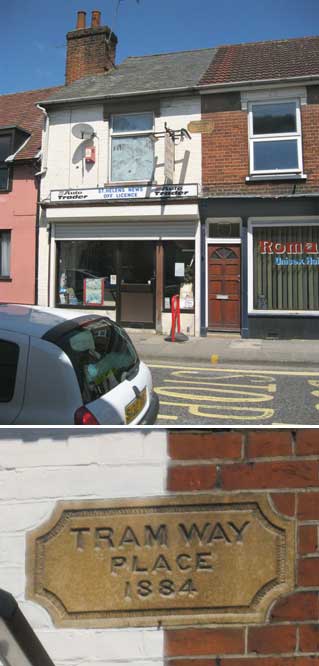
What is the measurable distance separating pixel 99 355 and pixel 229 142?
40.9 inches

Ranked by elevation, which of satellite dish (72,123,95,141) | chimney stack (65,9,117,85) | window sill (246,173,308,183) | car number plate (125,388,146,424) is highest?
window sill (246,173,308,183)

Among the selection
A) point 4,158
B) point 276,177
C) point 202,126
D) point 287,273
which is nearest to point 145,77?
point 202,126

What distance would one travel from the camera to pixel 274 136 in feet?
9.14

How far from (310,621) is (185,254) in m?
1.41

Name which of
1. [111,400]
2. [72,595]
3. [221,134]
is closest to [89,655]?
[72,595]

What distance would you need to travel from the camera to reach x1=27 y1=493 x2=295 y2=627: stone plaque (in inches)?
44.8

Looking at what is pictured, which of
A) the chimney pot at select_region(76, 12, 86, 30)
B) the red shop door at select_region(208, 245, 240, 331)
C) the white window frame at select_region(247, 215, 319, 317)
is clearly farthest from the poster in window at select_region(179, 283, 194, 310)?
the chimney pot at select_region(76, 12, 86, 30)

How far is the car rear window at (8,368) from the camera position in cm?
98

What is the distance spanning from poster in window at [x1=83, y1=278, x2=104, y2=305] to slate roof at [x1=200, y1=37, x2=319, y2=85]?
69cm

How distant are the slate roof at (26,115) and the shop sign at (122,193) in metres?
0.19

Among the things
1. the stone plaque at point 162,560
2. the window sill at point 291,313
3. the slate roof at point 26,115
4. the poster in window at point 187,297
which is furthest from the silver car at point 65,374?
the poster in window at point 187,297

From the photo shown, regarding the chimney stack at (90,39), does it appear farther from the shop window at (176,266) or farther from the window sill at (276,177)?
the window sill at (276,177)

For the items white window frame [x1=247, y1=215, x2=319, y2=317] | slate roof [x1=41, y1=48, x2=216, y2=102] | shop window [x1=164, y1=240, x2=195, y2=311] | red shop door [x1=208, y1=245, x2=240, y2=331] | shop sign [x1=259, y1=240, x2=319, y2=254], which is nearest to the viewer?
slate roof [x1=41, y1=48, x2=216, y2=102]

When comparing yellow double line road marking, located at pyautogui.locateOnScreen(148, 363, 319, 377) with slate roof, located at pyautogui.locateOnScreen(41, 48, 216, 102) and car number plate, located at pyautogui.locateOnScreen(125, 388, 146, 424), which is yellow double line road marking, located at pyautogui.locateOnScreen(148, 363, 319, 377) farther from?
slate roof, located at pyautogui.locateOnScreen(41, 48, 216, 102)
